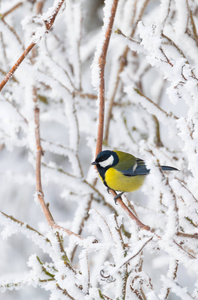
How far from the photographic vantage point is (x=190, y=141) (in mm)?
1248

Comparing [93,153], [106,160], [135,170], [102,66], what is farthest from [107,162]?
[93,153]

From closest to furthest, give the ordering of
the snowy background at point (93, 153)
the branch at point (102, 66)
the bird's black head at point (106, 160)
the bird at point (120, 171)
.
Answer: the snowy background at point (93, 153)
the branch at point (102, 66)
the bird's black head at point (106, 160)
the bird at point (120, 171)

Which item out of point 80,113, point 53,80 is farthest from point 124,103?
point 53,80

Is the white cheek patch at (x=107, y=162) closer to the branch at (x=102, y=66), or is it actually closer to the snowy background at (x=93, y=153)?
the snowy background at (x=93, y=153)

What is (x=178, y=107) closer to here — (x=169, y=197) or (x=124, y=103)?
(x=124, y=103)

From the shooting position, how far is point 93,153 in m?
2.76

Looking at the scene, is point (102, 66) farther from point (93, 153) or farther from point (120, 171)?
point (93, 153)

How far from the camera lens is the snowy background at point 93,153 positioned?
1.28 m

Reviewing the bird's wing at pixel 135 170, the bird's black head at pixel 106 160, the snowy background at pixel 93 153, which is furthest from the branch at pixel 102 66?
the bird's wing at pixel 135 170

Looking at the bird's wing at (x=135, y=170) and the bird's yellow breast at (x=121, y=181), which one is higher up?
the bird's wing at (x=135, y=170)

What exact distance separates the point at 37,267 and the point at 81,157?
3.80 meters

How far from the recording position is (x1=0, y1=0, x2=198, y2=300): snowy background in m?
1.28

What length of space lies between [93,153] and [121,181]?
0.69m

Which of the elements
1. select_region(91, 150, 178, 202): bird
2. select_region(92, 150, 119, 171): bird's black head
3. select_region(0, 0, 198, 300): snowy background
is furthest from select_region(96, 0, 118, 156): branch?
select_region(91, 150, 178, 202): bird
